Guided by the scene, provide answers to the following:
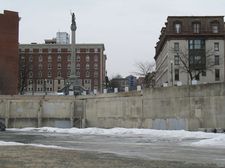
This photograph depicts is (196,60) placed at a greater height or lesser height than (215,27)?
lesser

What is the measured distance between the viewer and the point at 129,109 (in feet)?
166

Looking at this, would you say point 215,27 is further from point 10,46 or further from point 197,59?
point 10,46

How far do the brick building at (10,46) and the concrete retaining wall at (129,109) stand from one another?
38.0 meters

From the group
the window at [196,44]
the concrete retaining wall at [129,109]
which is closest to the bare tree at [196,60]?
the window at [196,44]

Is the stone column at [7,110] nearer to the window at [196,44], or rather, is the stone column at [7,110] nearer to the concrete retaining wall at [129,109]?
the concrete retaining wall at [129,109]

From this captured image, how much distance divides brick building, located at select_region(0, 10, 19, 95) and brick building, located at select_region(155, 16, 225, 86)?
3233cm

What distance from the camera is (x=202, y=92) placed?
42.3 metres

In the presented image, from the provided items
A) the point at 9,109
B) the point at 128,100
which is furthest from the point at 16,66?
the point at 128,100

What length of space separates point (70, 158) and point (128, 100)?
33.4 meters

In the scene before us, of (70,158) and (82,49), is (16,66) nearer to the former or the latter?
(82,49)

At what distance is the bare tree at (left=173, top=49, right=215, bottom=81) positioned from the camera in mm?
95250

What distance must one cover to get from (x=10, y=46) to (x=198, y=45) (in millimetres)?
40024

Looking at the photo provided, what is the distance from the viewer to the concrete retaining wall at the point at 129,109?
41875mm

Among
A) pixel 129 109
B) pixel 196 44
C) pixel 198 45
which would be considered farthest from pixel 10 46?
pixel 129 109
